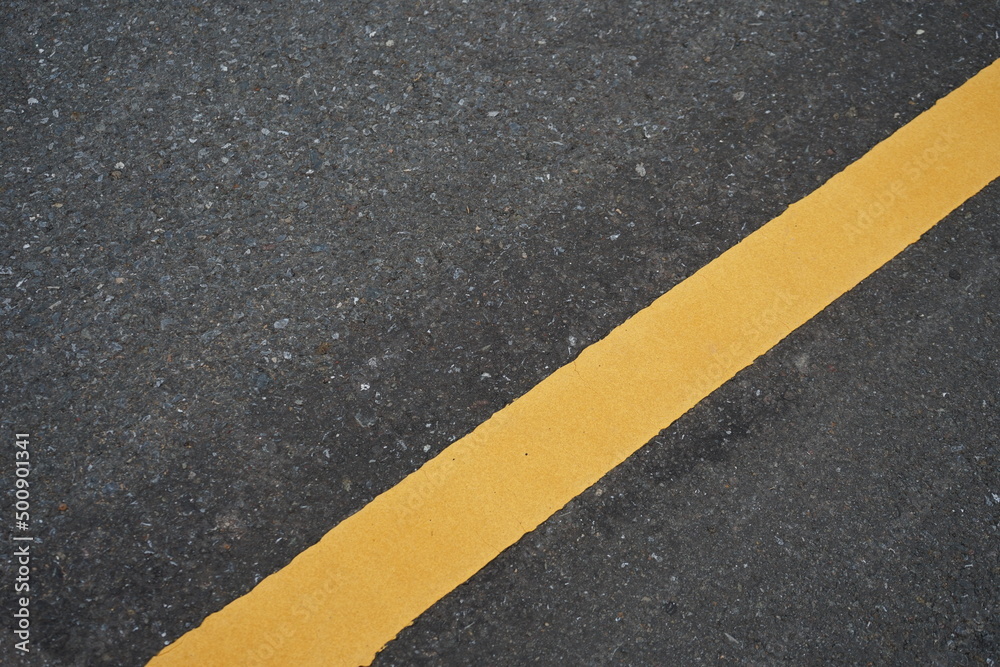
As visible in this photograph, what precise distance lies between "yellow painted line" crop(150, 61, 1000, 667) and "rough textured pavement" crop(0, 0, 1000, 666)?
0.06 meters

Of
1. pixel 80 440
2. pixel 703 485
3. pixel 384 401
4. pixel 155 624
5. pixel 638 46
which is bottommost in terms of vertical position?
pixel 703 485

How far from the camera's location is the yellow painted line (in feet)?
6.39

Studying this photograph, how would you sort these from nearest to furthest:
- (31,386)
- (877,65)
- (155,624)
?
1. (155,624)
2. (31,386)
3. (877,65)

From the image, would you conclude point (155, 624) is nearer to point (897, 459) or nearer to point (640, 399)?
point (640, 399)

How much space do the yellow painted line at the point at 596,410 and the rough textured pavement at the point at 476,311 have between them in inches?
2.4

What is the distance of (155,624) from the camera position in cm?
193

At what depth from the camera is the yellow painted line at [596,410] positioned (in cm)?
195

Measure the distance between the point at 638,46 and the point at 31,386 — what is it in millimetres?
2369

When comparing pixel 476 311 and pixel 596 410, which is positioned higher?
pixel 476 311

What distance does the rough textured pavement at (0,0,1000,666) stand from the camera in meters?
1.99

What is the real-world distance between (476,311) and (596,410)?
512 mm

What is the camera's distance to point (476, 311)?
86.2 inches

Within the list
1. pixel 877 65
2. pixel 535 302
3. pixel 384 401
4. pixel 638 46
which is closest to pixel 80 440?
pixel 384 401

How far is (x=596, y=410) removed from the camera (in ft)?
6.95
